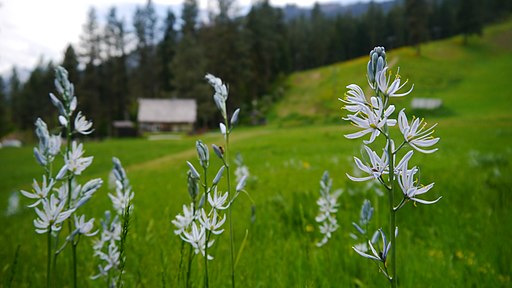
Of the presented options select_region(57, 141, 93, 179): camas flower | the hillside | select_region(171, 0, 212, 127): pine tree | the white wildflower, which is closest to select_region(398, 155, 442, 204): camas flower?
the white wildflower

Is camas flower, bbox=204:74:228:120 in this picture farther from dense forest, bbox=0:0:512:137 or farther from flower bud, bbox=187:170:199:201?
dense forest, bbox=0:0:512:137

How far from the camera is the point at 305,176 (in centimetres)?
800

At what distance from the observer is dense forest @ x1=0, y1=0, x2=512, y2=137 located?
48.7 metres

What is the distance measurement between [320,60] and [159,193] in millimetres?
85339

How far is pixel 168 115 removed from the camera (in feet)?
173

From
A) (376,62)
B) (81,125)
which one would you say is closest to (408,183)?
(376,62)

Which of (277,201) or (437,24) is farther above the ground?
(437,24)

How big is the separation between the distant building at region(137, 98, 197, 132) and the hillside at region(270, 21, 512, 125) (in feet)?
38.4

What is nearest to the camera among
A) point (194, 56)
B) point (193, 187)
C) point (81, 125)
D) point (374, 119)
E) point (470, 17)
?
point (374, 119)

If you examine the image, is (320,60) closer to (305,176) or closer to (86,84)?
(86,84)

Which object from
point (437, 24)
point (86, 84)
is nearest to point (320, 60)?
point (437, 24)

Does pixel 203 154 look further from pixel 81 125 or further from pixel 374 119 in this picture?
pixel 81 125

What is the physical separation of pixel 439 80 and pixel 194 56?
34.0 meters

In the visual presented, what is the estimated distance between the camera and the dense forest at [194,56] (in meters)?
48.7
